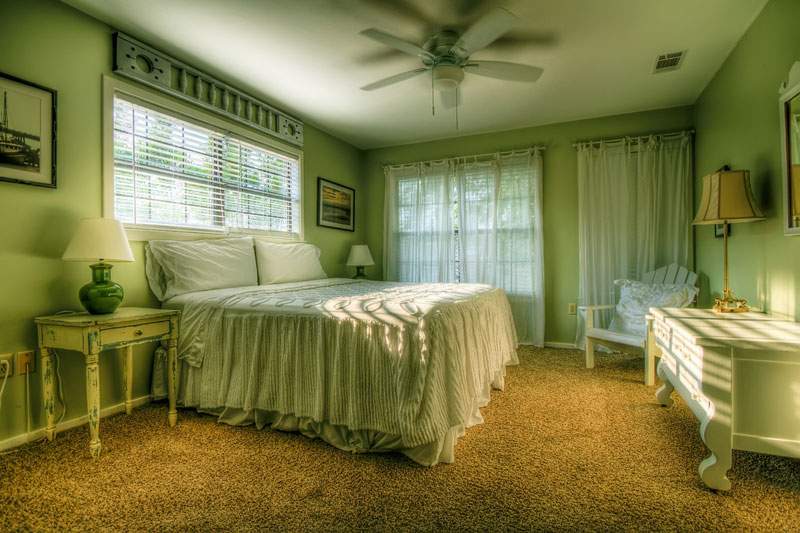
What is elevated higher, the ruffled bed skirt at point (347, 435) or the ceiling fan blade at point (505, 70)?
the ceiling fan blade at point (505, 70)

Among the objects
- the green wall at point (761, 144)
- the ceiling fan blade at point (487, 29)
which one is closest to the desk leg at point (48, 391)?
the ceiling fan blade at point (487, 29)

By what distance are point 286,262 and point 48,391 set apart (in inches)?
73.1

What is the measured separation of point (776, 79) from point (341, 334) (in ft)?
8.93

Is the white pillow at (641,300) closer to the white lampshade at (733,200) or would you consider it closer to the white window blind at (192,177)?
the white lampshade at (733,200)

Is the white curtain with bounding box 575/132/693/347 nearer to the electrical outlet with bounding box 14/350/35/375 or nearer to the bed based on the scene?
the bed

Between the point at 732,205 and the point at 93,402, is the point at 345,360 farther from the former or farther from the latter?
the point at 732,205

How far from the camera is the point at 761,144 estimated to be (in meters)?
2.30

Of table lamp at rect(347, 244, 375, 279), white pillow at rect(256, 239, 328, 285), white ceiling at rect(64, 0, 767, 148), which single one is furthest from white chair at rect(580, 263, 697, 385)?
white pillow at rect(256, 239, 328, 285)

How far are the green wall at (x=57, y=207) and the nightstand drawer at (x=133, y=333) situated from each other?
558 millimetres

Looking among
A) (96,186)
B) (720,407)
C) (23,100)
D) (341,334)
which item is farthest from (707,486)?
(23,100)

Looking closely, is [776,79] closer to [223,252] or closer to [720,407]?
[720,407]

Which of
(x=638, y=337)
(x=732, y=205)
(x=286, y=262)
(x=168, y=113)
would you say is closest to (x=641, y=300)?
(x=638, y=337)

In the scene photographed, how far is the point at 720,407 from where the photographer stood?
5.04 ft

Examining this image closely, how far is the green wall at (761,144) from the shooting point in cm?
200
